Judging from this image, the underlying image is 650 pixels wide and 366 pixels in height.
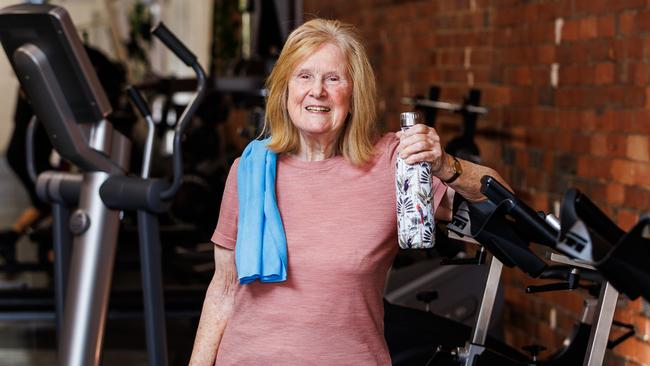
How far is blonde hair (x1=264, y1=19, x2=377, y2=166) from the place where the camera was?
207 centimetres

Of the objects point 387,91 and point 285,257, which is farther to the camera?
point 387,91

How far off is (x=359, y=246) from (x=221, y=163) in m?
4.65

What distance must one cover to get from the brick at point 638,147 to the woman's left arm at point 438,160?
3.96 ft

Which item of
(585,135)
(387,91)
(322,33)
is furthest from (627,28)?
(387,91)

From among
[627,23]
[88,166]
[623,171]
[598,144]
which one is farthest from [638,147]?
[88,166]

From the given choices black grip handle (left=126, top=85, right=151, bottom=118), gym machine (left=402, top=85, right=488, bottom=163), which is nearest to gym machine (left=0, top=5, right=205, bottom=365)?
black grip handle (left=126, top=85, right=151, bottom=118)

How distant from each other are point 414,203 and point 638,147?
1.53m

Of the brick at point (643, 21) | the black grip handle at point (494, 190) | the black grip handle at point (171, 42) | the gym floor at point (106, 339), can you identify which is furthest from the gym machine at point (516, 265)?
the gym floor at point (106, 339)

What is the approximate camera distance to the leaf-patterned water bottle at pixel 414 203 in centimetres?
185

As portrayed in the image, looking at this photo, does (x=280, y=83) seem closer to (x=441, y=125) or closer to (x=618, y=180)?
(x=618, y=180)

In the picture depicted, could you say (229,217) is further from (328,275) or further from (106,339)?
(106,339)

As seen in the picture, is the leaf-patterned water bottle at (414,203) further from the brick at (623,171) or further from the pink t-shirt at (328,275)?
the brick at (623,171)

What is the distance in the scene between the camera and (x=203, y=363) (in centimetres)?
218

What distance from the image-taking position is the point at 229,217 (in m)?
2.15
